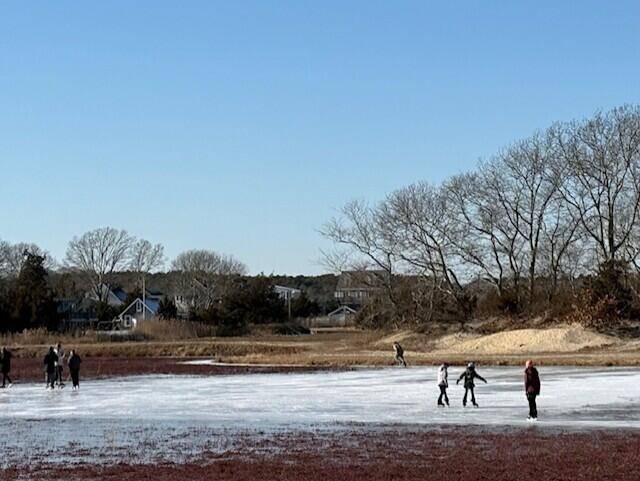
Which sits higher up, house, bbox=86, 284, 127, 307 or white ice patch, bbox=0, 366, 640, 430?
house, bbox=86, 284, 127, 307

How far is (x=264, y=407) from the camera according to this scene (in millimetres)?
30703

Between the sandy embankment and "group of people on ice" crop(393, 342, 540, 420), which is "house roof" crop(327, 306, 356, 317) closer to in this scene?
the sandy embankment

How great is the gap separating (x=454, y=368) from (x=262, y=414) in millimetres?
21782

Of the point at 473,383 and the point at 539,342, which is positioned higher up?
the point at 539,342

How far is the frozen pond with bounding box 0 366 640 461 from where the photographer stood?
23.8 meters

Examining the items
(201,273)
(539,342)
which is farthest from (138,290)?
(539,342)

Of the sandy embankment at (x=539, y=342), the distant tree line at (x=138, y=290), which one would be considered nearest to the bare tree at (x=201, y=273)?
the distant tree line at (x=138, y=290)

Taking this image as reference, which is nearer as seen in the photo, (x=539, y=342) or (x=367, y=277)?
(x=539, y=342)

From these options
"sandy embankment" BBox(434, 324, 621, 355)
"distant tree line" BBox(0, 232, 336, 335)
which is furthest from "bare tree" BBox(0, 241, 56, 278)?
"sandy embankment" BBox(434, 324, 621, 355)

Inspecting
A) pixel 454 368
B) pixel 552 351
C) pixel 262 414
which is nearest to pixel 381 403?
pixel 262 414

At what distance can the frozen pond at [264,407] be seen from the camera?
78.2ft

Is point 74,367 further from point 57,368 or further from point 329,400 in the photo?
point 329,400

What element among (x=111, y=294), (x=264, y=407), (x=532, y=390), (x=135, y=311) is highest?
(x=111, y=294)

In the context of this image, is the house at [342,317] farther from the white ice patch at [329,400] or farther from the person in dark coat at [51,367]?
the person in dark coat at [51,367]
